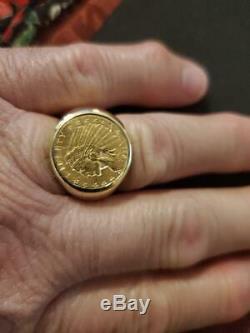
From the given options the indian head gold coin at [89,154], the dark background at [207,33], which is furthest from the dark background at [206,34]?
the indian head gold coin at [89,154]

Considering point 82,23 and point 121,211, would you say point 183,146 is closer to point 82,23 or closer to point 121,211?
point 121,211

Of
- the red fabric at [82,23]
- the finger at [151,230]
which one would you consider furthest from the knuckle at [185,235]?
the red fabric at [82,23]

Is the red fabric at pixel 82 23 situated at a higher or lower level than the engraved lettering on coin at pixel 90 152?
higher

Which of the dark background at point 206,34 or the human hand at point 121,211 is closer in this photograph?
the human hand at point 121,211

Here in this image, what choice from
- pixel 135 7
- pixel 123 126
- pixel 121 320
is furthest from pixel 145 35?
pixel 121 320

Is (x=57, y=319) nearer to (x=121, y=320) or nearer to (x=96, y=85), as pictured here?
(x=121, y=320)

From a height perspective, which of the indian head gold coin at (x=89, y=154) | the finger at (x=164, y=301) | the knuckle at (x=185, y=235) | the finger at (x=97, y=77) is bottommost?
the finger at (x=164, y=301)

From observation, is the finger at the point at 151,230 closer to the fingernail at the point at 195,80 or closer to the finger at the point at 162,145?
the finger at the point at 162,145
